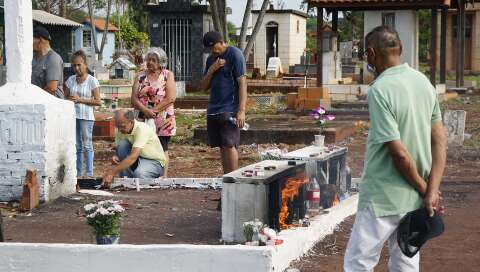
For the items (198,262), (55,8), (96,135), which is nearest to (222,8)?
(96,135)

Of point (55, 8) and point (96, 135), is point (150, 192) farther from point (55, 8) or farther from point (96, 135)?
point (55, 8)

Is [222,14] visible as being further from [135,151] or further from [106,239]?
[106,239]

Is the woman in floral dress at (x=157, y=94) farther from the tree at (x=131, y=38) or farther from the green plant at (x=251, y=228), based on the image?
the tree at (x=131, y=38)

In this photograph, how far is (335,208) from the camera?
8312 mm

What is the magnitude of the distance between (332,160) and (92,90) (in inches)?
128

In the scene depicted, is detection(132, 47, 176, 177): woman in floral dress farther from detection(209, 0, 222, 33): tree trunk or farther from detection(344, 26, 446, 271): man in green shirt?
detection(209, 0, 222, 33): tree trunk

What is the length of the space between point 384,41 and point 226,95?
3964mm

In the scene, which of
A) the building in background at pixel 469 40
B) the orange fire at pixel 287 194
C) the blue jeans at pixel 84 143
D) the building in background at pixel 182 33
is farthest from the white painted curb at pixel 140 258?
the building in background at pixel 469 40

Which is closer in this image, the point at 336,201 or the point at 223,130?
the point at 336,201

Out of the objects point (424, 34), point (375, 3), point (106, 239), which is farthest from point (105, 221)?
point (424, 34)

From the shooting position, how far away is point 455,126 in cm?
1478

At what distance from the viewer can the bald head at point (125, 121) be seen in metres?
9.30

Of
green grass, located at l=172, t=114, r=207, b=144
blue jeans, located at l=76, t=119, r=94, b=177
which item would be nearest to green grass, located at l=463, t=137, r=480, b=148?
green grass, located at l=172, t=114, r=207, b=144

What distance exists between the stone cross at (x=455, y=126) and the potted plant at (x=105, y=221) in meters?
9.17
